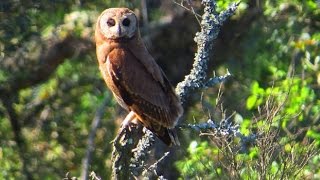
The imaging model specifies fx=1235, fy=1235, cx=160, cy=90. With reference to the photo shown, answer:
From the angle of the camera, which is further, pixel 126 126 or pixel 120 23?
pixel 120 23

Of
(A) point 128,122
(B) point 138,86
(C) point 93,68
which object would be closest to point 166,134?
(A) point 128,122

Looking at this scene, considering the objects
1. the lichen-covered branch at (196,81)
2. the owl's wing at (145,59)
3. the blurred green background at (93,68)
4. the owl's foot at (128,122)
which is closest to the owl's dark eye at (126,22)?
the owl's wing at (145,59)

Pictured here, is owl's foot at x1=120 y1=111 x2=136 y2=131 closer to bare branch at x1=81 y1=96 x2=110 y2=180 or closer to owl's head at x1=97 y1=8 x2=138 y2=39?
owl's head at x1=97 y1=8 x2=138 y2=39

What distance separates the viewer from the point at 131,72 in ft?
25.1

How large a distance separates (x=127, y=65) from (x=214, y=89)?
11.8 ft

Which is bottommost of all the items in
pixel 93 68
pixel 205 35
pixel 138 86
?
pixel 205 35

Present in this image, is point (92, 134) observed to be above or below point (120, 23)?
above

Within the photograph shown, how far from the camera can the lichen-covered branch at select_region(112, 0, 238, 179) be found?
6.52 meters

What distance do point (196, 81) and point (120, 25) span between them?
1228 millimetres

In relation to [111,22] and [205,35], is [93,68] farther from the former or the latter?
[205,35]

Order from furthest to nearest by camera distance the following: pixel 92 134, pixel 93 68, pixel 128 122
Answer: pixel 93 68
pixel 92 134
pixel 128 122

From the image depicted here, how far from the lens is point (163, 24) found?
36.2 ft

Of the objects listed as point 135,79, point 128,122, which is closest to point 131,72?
point 135,79

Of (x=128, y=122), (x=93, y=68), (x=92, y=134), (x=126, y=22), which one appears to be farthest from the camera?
(x=93, y=68)
